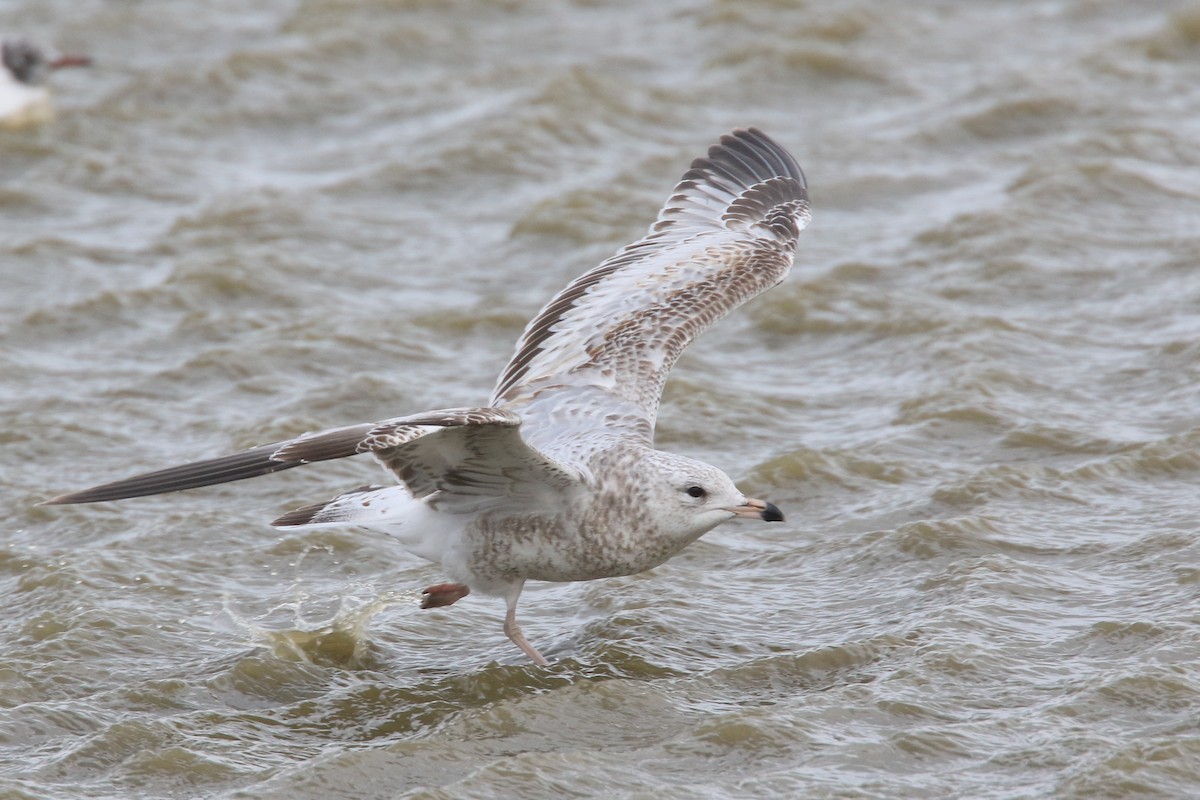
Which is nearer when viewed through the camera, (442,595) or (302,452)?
(302,452)

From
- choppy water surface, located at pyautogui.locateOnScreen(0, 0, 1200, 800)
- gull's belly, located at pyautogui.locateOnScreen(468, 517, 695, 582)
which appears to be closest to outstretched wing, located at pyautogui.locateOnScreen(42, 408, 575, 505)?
gull's belly, located at pyautogui.locateOnScreen(468, 517, 695, 582)

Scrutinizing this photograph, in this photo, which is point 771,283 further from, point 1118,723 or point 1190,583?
point 1118,723

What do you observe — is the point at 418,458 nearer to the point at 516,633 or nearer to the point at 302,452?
the point at 302,452

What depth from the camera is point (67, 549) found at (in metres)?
7.19

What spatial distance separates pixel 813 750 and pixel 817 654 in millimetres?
701

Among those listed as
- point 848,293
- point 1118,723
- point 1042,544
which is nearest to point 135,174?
point 848,293

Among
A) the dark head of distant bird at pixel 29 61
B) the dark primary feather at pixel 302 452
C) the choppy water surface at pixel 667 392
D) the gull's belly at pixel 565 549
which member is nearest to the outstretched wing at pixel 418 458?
the dark primary feather at pixel 302 452

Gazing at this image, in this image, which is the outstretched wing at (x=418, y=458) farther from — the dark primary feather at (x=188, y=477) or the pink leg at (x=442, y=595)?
the pink leg at (x=442, y=595)

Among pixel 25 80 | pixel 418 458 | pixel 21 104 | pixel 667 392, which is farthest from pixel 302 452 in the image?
pixel 25 80

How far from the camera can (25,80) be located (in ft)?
40.2

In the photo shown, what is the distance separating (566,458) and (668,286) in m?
1.26

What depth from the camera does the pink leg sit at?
6496 millimetres

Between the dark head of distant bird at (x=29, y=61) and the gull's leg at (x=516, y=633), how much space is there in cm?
724

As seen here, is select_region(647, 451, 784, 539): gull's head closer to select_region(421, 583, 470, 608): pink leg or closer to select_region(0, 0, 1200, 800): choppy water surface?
select_region(0, 0, 1200, 800): choppy water surface
